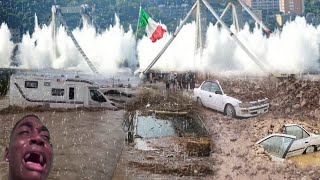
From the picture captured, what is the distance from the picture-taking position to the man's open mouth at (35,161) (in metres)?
2.62

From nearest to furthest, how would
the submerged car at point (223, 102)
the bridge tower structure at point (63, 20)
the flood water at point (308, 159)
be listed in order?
the flood water at point (308, 159)
the submerged car at point (223, 102)
the bridge tower structure at point (63, 20)

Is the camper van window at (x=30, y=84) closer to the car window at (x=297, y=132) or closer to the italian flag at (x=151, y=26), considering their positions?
the italian flag at (x=151, y=26)

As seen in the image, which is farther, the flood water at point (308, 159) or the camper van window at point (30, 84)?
the camper van window at point (30, 84)

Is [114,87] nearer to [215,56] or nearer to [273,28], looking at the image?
[215,56]

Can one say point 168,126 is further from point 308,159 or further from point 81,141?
point 308,159

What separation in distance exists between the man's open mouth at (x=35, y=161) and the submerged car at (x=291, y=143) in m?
1.21

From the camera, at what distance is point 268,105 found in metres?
2.76

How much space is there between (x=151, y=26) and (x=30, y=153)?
106 cm

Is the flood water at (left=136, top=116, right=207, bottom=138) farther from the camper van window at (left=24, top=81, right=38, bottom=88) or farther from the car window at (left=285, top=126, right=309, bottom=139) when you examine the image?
the camper van window at (left=24, top=81, right=38, bottom=88)

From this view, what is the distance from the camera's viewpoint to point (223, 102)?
279cm

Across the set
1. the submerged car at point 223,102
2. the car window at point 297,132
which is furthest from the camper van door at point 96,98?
the car window at point 297,132

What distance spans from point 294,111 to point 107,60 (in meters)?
1.15

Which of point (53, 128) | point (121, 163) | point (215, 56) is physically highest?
point (215, 56)

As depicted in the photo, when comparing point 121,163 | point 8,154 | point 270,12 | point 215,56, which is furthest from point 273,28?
point 8,154
